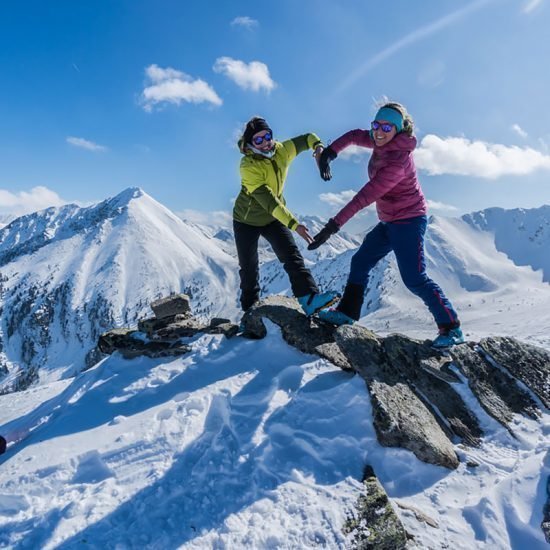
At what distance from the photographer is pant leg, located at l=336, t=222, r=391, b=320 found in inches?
312

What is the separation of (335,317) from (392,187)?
112 inches

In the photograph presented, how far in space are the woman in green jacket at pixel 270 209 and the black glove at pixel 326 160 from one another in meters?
0.35

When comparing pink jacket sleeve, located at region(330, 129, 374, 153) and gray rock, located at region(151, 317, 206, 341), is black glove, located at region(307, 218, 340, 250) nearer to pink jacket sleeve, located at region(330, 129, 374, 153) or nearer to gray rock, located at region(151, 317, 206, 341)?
pink jacket sleeve, located at region(330, 129, 374, 153)

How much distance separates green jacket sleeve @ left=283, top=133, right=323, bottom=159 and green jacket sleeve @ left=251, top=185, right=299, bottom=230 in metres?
1.41

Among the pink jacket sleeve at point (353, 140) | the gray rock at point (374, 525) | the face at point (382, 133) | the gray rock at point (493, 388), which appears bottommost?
the gray rock at point (374, 525)

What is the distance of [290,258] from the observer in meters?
8.30

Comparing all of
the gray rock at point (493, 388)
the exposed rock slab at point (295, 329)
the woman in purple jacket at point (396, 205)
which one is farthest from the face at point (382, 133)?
the gray rock at point (493, 388)

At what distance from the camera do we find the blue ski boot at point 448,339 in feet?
23.1

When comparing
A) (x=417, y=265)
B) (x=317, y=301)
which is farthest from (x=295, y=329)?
(x=417, y=265)

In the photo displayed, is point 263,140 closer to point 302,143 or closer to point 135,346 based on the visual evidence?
point 302,143

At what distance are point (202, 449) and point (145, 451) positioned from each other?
753 millimetres

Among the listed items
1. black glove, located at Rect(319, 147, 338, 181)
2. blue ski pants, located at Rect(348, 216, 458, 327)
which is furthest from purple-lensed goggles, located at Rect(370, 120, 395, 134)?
blue ski pants, located at Rect(348, 216, 458, 327)

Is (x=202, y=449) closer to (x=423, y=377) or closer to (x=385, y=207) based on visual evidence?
(x=423, y=377)

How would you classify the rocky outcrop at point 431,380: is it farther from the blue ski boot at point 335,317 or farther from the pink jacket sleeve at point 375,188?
the pink jacket sleeve at point 375,188
